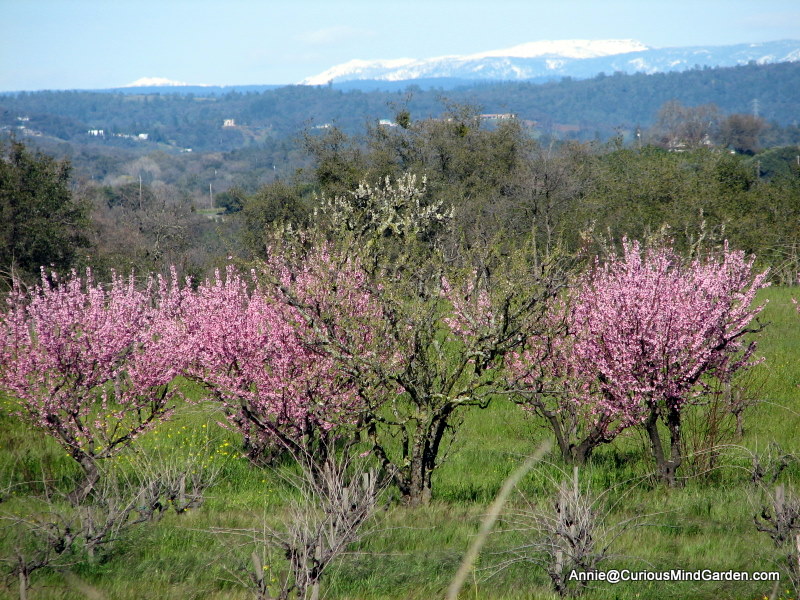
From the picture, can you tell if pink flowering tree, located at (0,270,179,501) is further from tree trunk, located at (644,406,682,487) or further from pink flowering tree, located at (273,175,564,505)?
tree trunk, located at (644,406,682,487)

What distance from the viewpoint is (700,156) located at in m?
50.3

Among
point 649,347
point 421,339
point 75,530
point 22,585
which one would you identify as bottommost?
point 75,530

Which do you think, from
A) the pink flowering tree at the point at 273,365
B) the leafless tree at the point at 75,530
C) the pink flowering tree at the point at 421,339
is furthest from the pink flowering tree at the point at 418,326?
the leafless tree at the point at 75,530

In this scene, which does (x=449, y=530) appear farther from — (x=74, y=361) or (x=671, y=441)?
(x=74, y=361)

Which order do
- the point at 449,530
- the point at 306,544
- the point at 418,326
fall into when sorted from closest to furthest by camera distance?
1. the point at 306,544
2. the point at 449,530
3. the point at 418,326

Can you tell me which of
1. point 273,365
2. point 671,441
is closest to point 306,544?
point 273,365

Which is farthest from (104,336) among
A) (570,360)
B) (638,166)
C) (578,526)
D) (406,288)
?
(638,166)

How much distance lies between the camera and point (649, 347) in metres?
11.6

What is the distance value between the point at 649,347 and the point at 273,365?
572 centimetres

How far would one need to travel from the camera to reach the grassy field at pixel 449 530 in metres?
7.70

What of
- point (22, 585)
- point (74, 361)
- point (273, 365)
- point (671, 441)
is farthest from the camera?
point (74, 361)

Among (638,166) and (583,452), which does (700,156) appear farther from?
(583,452)

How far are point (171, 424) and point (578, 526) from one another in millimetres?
11476

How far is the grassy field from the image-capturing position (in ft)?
25.3
